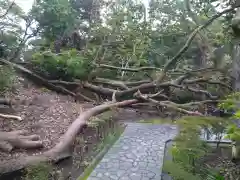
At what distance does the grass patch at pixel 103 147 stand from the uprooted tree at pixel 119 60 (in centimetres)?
65

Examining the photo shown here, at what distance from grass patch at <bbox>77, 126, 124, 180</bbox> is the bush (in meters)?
3.21

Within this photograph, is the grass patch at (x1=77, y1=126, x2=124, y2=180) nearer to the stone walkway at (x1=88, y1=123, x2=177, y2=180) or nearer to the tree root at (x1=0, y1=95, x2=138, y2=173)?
the stone walkway at (x1=88, y1=123, x2=177, y2=180)

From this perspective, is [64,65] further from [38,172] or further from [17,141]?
[38,172]

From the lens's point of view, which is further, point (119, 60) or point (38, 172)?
point (119, 60)

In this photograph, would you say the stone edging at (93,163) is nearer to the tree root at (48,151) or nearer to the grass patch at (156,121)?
the tree root at (48,151)

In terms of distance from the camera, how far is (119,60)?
33.8 feet

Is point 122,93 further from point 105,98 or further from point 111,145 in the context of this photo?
point 111,145

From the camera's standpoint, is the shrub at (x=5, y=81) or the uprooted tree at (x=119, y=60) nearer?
the shrub at (x=5, y=81)

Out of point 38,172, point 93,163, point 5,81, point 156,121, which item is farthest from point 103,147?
point 5,81

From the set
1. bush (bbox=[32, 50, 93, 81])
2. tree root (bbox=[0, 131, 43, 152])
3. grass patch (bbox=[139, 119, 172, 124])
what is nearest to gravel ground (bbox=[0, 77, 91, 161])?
tree root (bbox=[0, 131, 43, 152])

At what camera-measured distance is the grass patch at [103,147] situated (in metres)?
4.08

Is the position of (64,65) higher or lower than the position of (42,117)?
higher

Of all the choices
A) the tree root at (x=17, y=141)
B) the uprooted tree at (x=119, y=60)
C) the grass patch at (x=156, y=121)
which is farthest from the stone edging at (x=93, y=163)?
the grass patch at (x=156, y=121)

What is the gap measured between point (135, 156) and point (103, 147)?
0.78m
